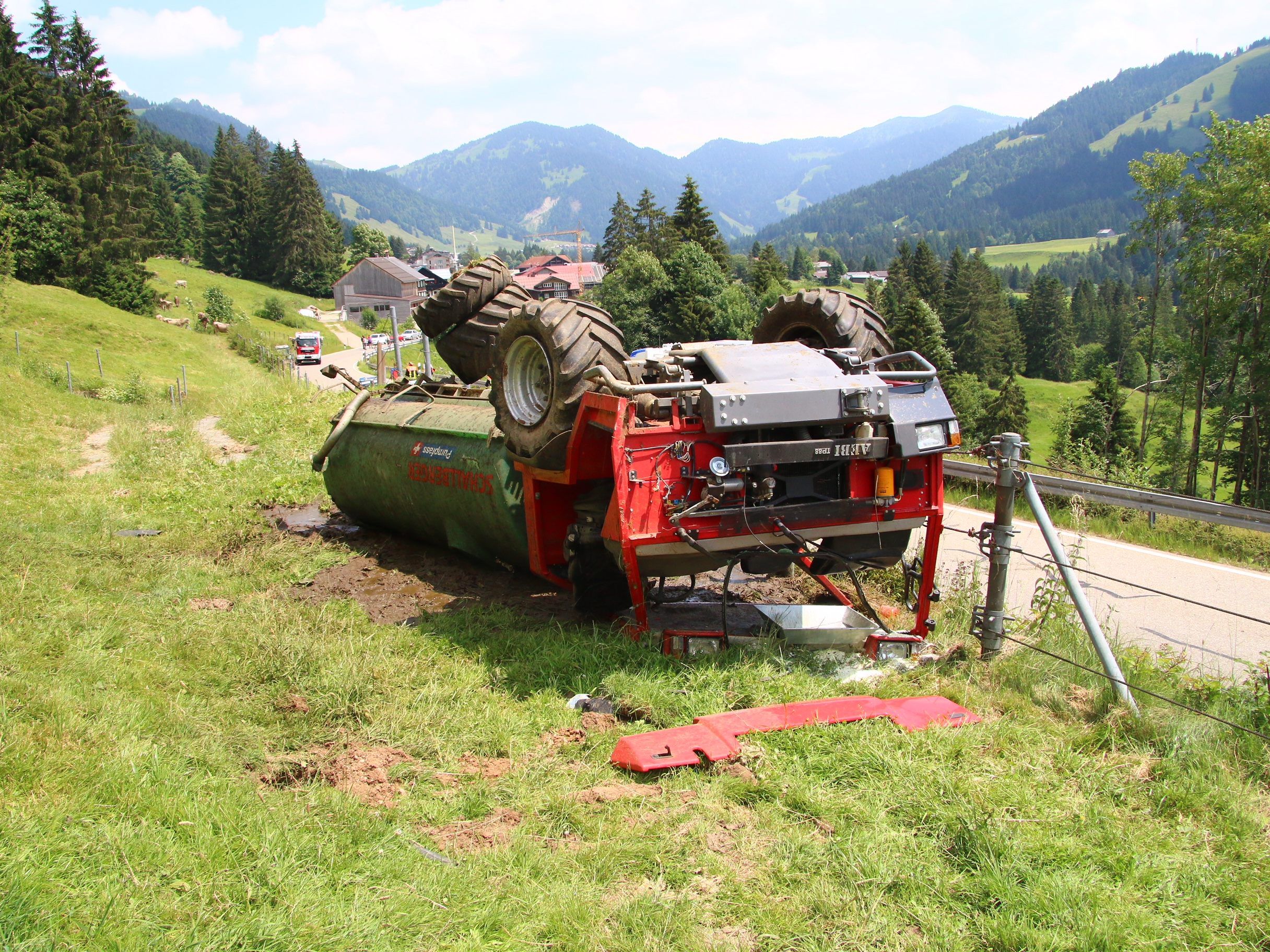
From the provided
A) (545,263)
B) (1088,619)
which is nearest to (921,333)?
(1088,619)

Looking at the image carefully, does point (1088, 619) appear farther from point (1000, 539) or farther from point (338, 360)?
point (338, 360)

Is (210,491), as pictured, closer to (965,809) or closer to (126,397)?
(965,809)

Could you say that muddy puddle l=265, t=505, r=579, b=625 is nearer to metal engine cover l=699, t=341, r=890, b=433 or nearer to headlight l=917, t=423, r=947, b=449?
metal engine cover l=699, t=341, r=890, b=433

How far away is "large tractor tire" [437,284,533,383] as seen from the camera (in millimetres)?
9023

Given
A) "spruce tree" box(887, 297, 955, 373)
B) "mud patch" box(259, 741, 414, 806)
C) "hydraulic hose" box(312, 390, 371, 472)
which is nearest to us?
"mud patch" box(259, 741, 414, 806)


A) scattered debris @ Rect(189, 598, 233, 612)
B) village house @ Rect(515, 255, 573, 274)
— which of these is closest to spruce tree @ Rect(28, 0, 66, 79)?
scattered debris @ Rect(189, 598, 233, 612)

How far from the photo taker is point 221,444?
18281 millimetres

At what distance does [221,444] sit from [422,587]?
1197 centimetres

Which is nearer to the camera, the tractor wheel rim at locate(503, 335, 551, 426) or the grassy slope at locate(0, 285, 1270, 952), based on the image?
the grassy slope at locate(0, 285, 1270, 952)

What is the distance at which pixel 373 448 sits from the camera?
9.73 m

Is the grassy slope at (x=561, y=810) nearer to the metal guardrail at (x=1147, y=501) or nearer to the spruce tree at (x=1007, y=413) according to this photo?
the metal guardrail at (x=1147, y=501)

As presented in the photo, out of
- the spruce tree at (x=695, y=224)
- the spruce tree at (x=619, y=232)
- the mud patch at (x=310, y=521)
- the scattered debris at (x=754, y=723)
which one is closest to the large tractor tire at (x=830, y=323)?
the scattered debris at (x=754, y=723)

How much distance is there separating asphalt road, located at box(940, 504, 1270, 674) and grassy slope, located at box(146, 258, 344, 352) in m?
46.9

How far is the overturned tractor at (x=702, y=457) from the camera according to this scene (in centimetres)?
534
